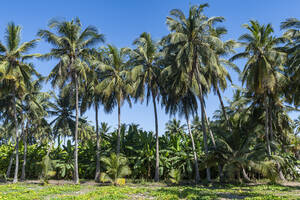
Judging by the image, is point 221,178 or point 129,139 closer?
point 221,178

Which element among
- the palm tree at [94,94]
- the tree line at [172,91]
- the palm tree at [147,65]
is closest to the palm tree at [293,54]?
the tree line at [172,91]

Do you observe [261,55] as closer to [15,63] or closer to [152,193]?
[152,193]

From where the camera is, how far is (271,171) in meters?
14.6

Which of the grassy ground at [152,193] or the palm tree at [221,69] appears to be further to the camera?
the palm tree at [221,69]

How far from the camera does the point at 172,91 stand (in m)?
22.4

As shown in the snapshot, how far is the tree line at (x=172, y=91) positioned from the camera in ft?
60.6

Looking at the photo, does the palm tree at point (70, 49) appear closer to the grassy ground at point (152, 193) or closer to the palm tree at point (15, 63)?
the palm tree at point (15, 63)

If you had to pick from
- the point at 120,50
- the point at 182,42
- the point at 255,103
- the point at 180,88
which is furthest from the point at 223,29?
the point at 120,50

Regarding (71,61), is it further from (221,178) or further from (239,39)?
(221,178)

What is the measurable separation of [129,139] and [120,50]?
9464mm

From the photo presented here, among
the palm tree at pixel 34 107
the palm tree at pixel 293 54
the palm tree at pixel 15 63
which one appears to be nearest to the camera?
the palm tree at pixel 293 54

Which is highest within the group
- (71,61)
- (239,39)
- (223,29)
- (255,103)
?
(223,29)

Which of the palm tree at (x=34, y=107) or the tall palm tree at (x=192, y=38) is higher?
the tall palm tree at (x=192, y=38)

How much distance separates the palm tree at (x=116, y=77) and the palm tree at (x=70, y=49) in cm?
184
